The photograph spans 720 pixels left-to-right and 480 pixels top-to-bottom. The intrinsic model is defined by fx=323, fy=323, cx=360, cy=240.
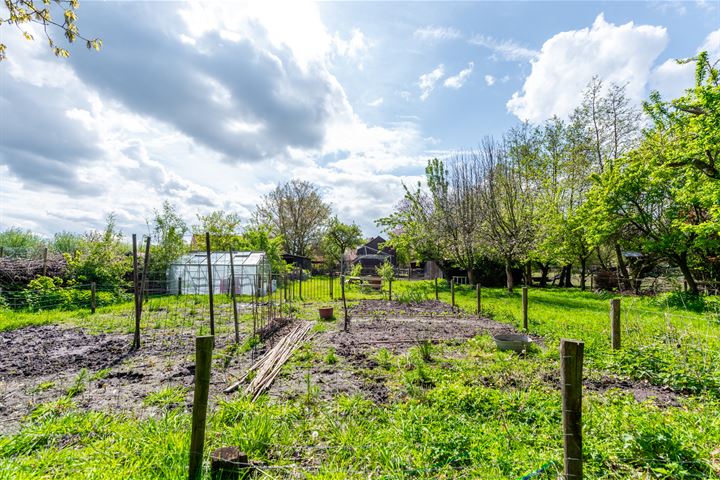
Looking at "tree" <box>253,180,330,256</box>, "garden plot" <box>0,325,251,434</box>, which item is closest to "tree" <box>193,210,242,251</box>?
"tree" <box>253,180,330,256</box>

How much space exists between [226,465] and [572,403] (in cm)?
271

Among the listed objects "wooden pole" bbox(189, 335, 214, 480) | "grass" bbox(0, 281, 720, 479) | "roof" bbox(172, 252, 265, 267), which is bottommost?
"grass" bbox(0, 281, 720, 479)

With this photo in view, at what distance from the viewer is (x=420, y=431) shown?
336 centimetres

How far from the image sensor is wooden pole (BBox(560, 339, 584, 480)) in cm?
223

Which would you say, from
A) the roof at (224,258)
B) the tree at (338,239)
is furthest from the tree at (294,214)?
the roof at (224,258)

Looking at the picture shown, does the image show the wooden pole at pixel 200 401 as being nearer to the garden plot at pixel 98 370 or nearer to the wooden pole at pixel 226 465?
the wooden pole at pixel 226 465

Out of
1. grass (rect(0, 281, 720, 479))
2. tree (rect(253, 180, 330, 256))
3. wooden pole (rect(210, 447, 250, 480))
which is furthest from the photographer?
tree (rect(253, 180, 330, 256))

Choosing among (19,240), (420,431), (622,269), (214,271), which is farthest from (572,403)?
(19,240)

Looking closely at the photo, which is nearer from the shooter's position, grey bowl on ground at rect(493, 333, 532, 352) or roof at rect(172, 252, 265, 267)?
grey bowl on ground at rect(493, 333, 532, 352)

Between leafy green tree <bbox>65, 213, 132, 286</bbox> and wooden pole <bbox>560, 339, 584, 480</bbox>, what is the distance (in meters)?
17.4

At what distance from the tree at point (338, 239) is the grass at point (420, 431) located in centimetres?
3259

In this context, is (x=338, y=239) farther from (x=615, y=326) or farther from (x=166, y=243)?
(x=615, y=326)

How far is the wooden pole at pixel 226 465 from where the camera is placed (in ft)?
8.63

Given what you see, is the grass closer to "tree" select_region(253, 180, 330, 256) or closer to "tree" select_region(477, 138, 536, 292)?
"tree" select_region(477, 138, 536, 292)
